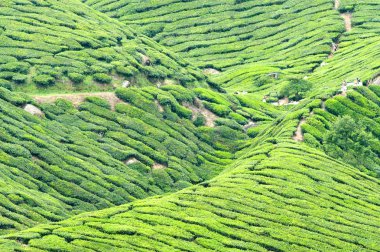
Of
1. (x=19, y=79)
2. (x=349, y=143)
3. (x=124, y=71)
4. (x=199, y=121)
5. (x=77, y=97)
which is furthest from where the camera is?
(x=124, y=71)

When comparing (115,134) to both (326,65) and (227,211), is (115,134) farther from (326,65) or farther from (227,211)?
(326,65)

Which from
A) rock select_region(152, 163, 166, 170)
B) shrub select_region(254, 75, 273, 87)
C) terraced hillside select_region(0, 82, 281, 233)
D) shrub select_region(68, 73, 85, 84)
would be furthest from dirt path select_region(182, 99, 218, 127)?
shrub select_region(254, 75, 273, 87)

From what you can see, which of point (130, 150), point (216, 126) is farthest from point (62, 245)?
point (216, 126)

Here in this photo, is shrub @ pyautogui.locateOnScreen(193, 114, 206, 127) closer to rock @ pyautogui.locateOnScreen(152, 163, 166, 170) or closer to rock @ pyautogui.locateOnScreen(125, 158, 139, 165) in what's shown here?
rock @ pyautogui.locateOnScreen(152, 163, 166, 170)

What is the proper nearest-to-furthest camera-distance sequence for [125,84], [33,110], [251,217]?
[251,217]
[33,110]
[125,84]

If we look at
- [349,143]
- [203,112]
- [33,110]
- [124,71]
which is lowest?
[33,110]

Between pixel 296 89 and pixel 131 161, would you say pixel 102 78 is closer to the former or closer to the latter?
pixel 131 161

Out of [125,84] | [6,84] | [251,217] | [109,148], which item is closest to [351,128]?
[109,148]

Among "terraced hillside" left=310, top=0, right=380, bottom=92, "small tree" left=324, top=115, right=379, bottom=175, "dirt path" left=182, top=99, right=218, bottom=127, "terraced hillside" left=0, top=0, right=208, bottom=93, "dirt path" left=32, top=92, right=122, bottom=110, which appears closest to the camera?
"small tree" left=324, top=115, right=379, bottom=175
